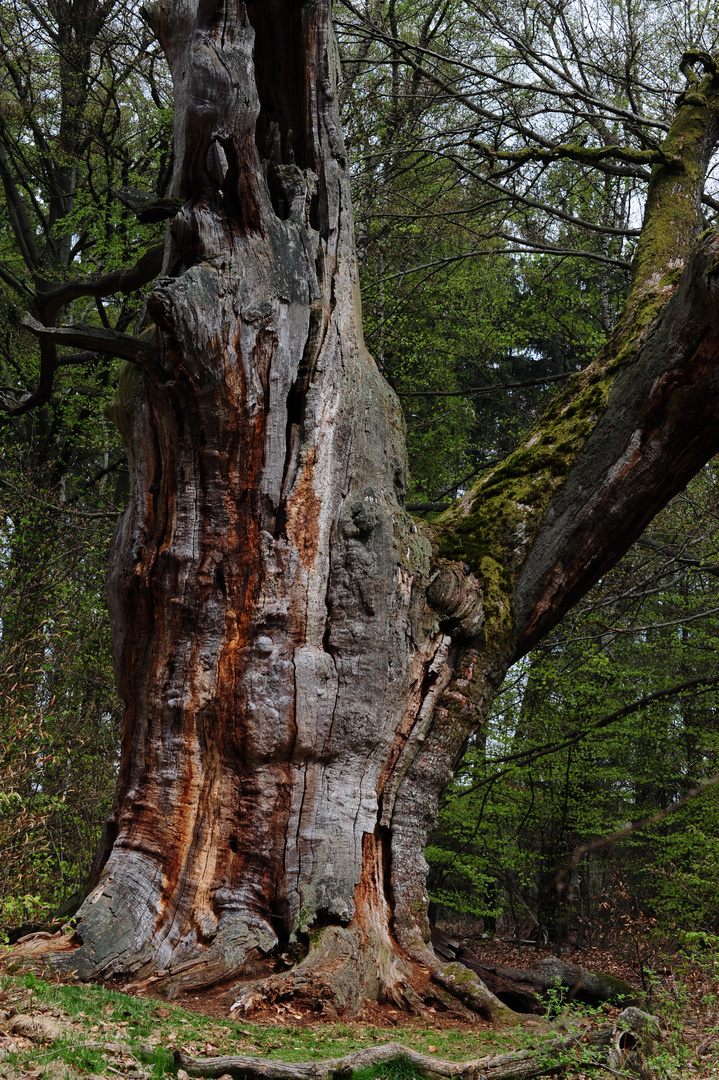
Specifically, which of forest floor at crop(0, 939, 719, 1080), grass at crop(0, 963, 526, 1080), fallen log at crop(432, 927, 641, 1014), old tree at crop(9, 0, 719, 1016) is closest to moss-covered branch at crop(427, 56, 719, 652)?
old tree at crop(9, 0, 719, 1016)

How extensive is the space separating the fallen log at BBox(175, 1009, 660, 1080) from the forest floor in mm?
55

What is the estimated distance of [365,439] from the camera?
5672 mm

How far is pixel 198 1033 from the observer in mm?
3416

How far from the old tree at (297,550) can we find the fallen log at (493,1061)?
0.91 meters

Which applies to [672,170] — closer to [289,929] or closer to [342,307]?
[342,307]

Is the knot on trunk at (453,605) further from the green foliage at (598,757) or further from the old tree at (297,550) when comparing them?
the green foliage at (598,757)

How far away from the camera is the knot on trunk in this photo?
5.46 metres

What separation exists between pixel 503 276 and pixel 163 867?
1370 cm

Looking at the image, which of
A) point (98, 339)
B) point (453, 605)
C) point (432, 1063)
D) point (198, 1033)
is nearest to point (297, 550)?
point (453, 605)

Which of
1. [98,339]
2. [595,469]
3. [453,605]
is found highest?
[98,339]

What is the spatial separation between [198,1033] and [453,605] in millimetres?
2917

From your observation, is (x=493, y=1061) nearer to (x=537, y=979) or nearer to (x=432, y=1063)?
(x=432, y=1063)

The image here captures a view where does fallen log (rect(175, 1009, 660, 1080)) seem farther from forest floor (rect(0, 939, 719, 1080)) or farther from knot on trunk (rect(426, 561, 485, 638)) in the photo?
knot on trunk (rect(426, 561, 485, 638))

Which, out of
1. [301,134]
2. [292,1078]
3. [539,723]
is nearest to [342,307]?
[301,134]
